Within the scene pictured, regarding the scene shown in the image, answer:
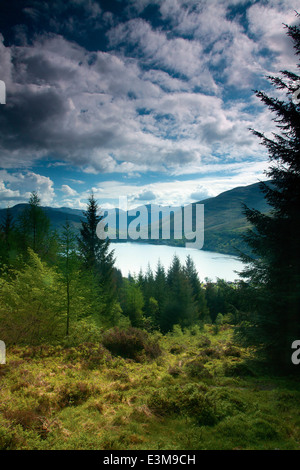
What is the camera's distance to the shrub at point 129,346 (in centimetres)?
1217

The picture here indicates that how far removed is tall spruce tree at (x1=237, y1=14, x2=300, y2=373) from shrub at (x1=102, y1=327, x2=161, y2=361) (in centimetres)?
557

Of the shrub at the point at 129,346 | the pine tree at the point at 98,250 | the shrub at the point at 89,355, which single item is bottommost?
the shrub at the point at 129,346

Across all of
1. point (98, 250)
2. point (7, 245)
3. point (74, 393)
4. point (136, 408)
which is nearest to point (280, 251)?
point (136, 408)

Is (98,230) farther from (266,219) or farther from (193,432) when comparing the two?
(193,432)

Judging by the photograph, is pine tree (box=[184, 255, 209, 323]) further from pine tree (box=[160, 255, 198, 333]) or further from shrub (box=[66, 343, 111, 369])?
shrub (box=[66, 343, 111, 369])

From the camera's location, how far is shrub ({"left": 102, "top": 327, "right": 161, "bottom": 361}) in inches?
479

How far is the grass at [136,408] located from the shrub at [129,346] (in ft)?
7.73

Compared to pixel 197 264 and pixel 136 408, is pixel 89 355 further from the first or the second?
pixel 197 264

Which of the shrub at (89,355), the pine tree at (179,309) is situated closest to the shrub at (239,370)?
the shrub at (89,355)

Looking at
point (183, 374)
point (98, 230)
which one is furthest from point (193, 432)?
point (98, 230)

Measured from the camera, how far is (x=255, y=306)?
9.53m

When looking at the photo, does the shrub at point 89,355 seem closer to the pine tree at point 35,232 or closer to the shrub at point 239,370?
the shrub at point 239,370

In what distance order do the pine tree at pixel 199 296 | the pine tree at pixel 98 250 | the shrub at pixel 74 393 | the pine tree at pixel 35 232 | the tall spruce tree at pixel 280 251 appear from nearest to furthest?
the shrub at pixel 74 393 → the tall spruce tree at pixel 280 251 → the pine tree at pixel 35 232 → the pine tree at pixel 98 250 → the pine tree at pixel 199 296

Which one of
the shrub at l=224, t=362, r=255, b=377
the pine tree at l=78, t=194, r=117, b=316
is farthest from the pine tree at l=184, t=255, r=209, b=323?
the shrub at l=224, t=362, r=255, b=377
